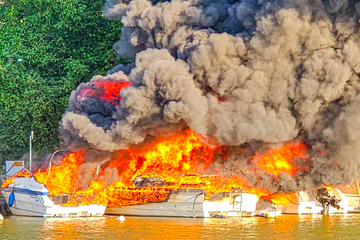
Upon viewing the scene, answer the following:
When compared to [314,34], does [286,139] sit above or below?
below

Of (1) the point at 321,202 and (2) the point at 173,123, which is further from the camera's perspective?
(1) the point at 321,202

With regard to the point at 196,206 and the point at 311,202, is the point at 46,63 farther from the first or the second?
the point at 311,202

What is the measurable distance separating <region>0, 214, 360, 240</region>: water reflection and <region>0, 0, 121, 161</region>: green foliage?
11.7 meters

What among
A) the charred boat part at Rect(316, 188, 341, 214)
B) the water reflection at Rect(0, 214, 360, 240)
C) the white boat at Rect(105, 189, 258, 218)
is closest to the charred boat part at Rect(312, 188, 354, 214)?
the charred boat part at Rect(316, 188, 341, 214)

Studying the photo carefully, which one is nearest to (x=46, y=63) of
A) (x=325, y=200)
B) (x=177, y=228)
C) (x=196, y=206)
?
(x=196, y=206)

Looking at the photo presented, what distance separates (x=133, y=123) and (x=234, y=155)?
6190 millimetres

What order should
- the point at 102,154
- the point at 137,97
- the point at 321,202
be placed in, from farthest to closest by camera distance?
the point at 321,202 < the point at 102,154 < the point at 137,97

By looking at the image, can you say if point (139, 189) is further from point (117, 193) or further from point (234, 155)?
point (234, 155)

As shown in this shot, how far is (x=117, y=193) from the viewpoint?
151 ft

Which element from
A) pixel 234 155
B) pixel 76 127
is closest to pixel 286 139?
pixel 234 155

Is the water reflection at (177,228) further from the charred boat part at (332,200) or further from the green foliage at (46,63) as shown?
the green foliage at (46,63)

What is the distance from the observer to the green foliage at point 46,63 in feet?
178

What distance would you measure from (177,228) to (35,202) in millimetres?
8206

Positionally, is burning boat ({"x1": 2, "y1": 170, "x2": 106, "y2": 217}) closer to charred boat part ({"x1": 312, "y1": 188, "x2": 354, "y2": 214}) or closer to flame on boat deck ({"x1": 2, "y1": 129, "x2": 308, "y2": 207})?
flame on boat deck ({"x1": 2, "y1": 129, "x2": 308, "y2": 207})
